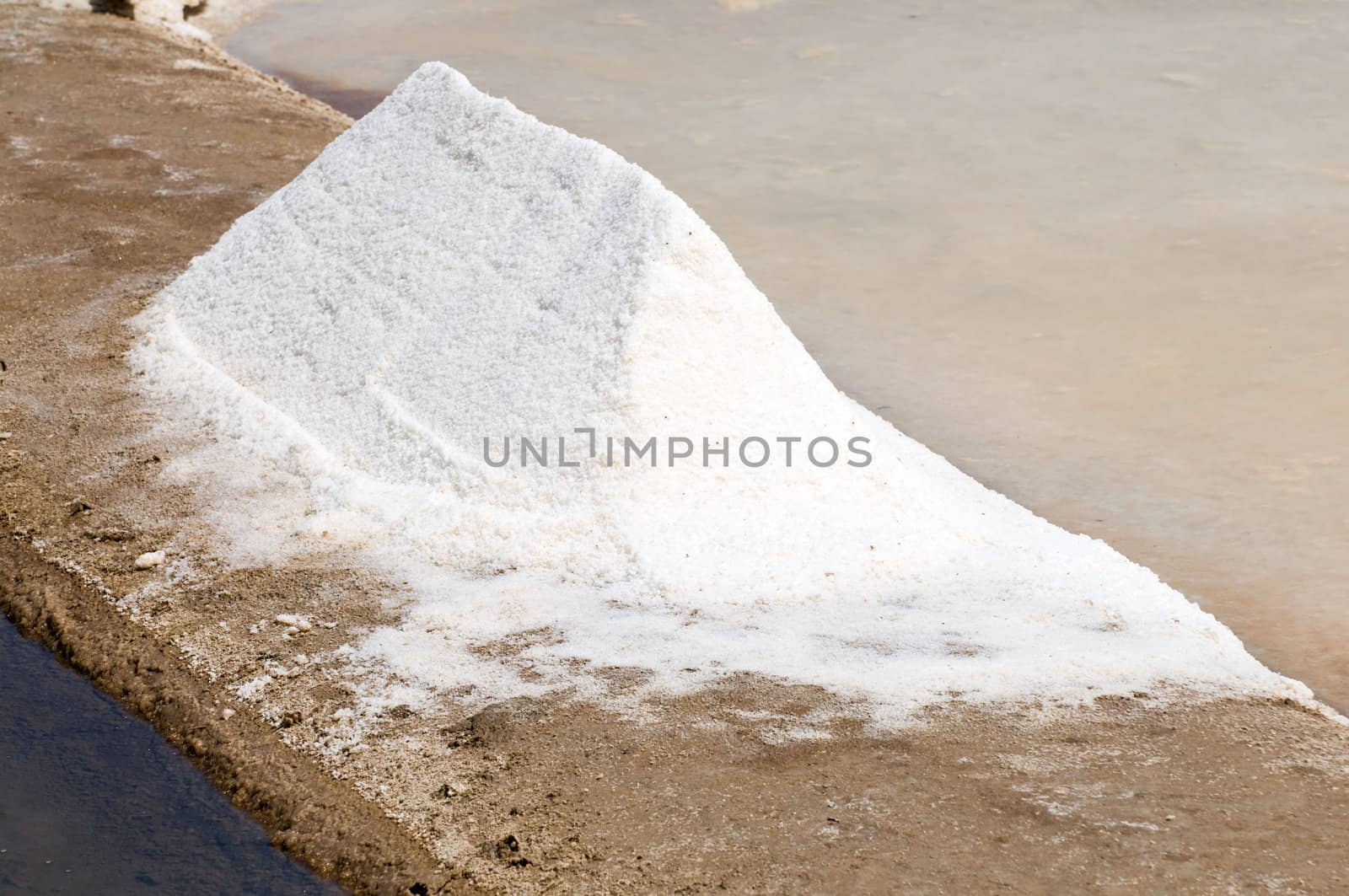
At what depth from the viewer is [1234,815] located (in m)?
3.22

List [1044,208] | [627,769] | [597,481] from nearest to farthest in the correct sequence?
[627,769], [597,481], [1044,208]

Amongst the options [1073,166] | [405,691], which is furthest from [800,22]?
[405,691]

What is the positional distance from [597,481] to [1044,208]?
198 inches

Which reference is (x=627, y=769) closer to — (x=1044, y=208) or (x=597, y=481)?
(x=597, y=481)

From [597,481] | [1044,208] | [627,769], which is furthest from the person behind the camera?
[1044,208]

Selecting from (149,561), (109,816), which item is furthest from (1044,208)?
(109,816)

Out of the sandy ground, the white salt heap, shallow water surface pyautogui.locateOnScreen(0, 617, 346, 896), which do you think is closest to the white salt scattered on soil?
the sandy ground

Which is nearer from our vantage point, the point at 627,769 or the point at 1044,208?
the point at 627,769

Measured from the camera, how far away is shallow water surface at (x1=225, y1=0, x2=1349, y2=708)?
5430 mm

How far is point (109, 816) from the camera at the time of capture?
A: 3416 mm

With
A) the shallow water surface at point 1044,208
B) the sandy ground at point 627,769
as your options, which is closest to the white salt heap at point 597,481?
the sandy ground at point 627,769

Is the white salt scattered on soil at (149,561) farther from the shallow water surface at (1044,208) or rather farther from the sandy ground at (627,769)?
the shallow water surface at (1044,208)

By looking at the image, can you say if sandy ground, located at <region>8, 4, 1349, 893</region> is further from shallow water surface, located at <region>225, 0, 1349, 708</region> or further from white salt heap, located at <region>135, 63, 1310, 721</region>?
shallow water surface, located at <region>225, 0, 1349, 708</region>

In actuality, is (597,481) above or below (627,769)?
above
